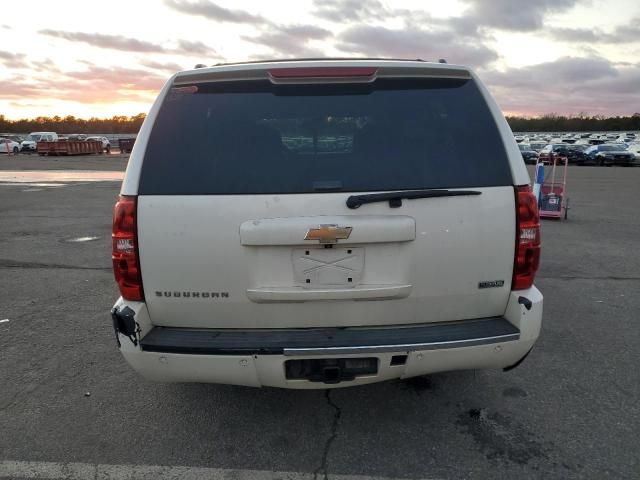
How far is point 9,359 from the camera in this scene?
12.7 ft

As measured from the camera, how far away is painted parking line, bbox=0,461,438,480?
2514 mm

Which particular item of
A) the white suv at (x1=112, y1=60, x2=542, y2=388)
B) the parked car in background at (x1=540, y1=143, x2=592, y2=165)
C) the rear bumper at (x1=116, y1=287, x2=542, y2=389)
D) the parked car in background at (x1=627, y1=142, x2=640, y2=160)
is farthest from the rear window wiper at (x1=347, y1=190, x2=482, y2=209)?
the parked car in background at (x1=627, y1=142, x2=640, y2=160)

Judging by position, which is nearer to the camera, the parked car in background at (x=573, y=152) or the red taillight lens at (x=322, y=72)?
the red taillight lens at (x=322, y=72)

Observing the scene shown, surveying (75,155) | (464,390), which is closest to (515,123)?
(75,155)

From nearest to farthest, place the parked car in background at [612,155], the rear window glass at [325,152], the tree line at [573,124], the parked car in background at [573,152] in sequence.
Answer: the rear window glass at [325,152], the parked car in background at [612,155], the parked car in background at [573,152], the tree line at [573,124]

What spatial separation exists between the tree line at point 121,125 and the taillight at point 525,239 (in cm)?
11050

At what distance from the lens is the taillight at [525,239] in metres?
2.53

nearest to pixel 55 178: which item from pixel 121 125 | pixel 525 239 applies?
pixel 525 239

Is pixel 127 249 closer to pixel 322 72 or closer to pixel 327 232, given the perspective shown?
pixel 327 232

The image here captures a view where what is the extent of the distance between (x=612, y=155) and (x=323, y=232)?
129 ft

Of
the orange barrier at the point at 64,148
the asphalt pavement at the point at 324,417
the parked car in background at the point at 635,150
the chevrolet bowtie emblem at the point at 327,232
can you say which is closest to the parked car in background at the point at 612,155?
the parked car in background at the point at 635,150

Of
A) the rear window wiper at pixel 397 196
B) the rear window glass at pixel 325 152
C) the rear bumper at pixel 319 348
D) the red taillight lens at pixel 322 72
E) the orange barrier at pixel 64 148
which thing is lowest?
the rear bumper at pixel 319 348

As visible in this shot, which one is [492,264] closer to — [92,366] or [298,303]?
[298,303]

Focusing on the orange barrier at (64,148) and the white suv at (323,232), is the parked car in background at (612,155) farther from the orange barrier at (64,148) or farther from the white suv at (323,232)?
the orange barrier at (64,148)
